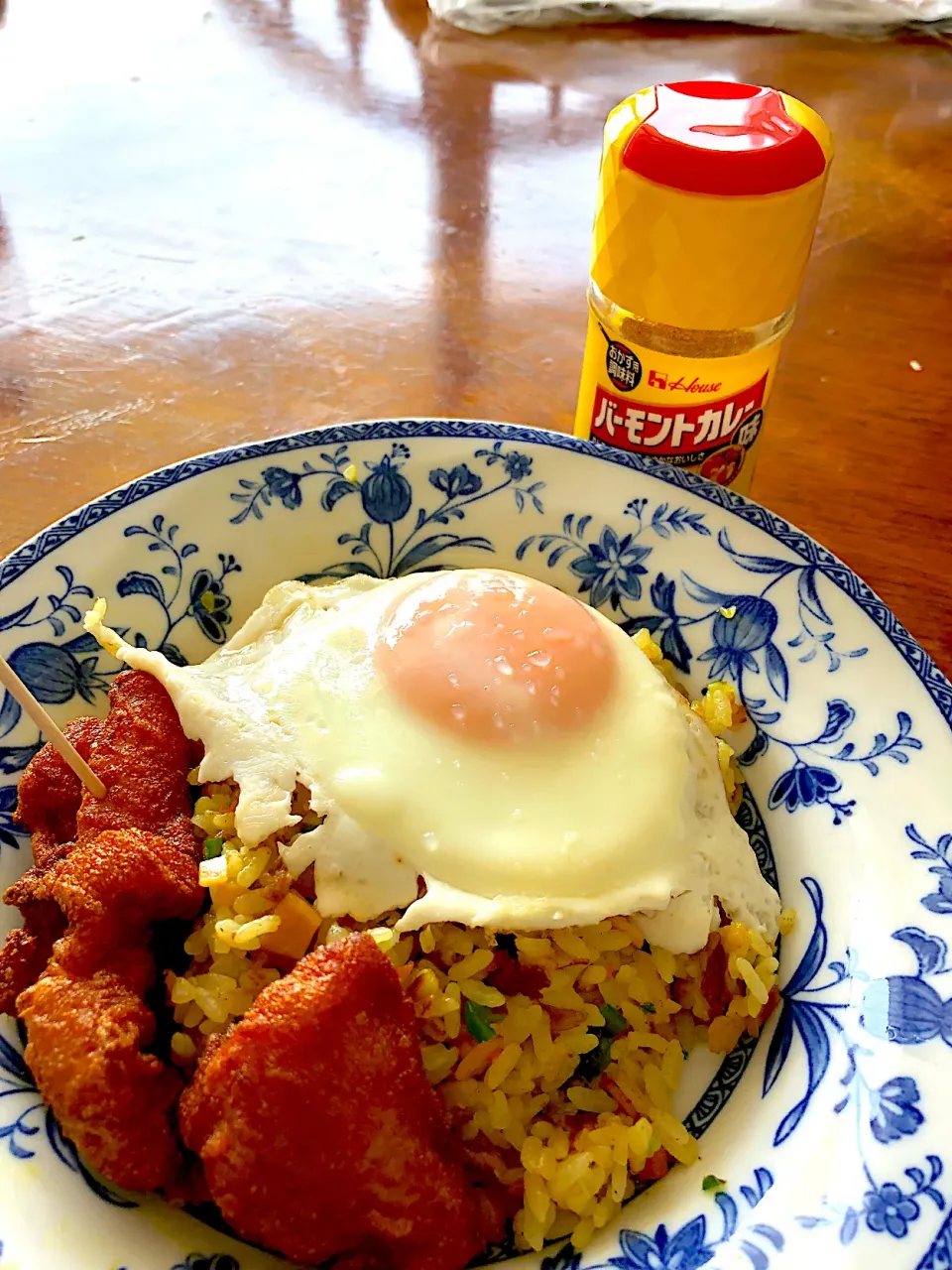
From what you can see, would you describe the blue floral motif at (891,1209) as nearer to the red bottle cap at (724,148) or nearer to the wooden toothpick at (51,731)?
the wooden toothpick at (51,731)

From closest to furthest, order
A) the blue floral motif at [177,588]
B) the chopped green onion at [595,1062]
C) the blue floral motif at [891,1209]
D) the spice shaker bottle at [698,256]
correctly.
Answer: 1. the blue floral motif at [891,1209]
2. the chopped green onion at [595,1062]
3. the spice shaker bottle at [698,256]
4. the blue floral motif at [177,588]

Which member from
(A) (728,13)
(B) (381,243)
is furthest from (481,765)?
(A) (728,13)

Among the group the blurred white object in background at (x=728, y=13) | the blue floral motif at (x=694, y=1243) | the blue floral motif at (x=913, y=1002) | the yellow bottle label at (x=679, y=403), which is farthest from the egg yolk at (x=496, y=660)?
the blurred white object in background at (x=728, y=13)

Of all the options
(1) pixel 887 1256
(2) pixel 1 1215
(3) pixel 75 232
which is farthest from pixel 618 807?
(3) pixel 75 232

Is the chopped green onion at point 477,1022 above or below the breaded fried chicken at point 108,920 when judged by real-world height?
below

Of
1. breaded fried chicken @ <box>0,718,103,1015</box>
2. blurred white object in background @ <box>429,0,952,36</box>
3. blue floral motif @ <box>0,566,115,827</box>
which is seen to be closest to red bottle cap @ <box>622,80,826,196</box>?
blue floral motif @ <box>0,566,115,827</box>

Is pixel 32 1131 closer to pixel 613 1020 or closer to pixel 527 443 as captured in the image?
pixel 613 1020

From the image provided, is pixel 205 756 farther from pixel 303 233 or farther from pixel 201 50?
pixel 201 50

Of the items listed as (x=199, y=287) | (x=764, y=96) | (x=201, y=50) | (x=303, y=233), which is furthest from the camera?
(x=201, y=50)
